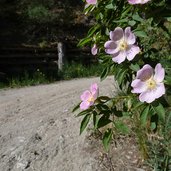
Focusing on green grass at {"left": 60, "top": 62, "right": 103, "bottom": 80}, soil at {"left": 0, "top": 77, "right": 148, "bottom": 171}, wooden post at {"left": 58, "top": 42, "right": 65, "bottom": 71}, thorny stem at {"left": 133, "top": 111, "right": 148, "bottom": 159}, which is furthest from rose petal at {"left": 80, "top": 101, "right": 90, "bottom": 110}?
wooden post at {"left": 58, "top": 42, "right": 65, "bottom": 71}

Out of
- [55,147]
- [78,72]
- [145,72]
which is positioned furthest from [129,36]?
[78,72]

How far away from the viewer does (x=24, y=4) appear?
13.8 metres

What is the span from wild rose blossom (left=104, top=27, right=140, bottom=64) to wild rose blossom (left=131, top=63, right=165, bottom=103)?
87 millimetres

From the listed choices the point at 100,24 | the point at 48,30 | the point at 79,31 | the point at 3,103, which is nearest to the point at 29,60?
the point at 48,30

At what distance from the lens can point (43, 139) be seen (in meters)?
4.38

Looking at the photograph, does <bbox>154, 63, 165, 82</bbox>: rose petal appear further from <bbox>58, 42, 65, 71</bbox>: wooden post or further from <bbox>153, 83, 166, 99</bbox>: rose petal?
<bbox>58, 42, 65, 71</bbox>: wooden post

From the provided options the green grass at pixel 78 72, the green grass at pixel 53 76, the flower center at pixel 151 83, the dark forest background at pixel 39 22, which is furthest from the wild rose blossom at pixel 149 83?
the dark forest background at pixel 39 22

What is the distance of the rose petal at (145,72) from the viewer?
1760 millimetres

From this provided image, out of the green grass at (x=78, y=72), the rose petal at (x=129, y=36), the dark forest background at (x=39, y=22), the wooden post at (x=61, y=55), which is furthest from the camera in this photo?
the dark forest background at (x=39, y=22)

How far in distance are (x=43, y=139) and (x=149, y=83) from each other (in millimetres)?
2747

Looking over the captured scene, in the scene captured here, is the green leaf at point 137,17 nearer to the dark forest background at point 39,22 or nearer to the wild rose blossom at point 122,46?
the wild rose blossom at point 122,46

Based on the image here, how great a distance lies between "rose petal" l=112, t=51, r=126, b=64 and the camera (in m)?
1.82

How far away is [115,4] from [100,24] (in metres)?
0.14

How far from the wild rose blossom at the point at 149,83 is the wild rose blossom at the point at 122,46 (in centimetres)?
9
